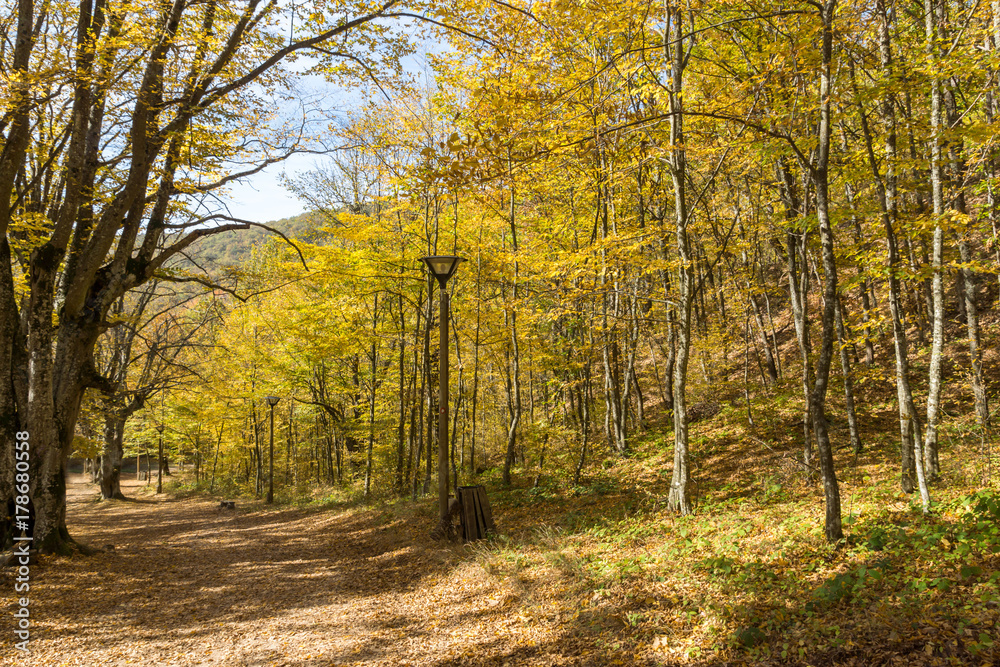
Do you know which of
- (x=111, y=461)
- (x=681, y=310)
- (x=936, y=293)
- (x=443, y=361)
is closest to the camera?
(x=936, y=293)

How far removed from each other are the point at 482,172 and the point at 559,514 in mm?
6503

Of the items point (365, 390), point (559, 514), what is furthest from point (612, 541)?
point (365, 390)

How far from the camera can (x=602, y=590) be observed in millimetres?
4934

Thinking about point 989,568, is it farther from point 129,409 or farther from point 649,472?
point 129,409

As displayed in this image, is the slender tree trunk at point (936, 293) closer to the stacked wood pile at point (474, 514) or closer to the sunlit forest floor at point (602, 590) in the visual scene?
the sunlit forest floor at point (602, 590)

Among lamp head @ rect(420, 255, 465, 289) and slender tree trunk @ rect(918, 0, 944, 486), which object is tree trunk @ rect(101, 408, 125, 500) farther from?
slender tree trunk @ rect(918, 0, 944, 486)

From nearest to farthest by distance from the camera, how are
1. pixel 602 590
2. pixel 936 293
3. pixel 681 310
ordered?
1. pixel 602 590
2. pixel 936 293
3. pixel 681 310

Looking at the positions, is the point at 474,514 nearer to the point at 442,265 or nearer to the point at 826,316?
the point at 442,265

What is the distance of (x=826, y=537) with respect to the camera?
15.8ft

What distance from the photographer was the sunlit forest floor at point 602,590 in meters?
3.53

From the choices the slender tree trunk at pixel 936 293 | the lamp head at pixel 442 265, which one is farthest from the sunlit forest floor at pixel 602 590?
the lamp head at pixel 442 265

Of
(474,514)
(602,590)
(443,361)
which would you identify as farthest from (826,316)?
(474,514)

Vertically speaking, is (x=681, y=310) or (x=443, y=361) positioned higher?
(x=681, y=310)

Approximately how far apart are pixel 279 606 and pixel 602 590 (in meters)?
4.06
